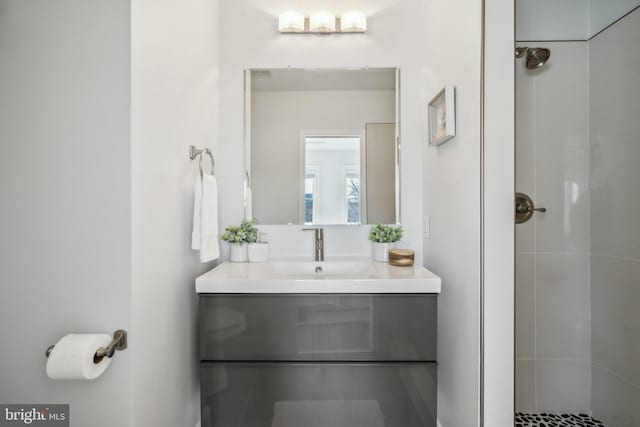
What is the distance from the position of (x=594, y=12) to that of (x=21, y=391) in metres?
2.54

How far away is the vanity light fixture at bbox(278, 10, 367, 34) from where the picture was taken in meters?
1.85

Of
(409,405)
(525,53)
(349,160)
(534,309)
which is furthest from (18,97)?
(534,309)

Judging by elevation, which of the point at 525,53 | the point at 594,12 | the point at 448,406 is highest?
the point at 594,12

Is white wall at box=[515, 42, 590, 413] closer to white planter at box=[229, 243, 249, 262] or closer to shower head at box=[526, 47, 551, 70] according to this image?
shower head at box=[526, 47, 551, 70]

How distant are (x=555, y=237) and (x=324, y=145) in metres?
1.28

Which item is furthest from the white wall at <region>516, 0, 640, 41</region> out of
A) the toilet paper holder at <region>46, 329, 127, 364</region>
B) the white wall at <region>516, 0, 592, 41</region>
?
the toilet paper holder at <region>46, 329, 127, 364</region>

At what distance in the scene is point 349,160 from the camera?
1937 mm

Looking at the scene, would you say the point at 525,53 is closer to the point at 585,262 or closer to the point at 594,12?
the point at 594,12

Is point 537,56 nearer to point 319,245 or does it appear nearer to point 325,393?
point 319,245

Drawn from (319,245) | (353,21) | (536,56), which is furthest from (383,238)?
(353,21)

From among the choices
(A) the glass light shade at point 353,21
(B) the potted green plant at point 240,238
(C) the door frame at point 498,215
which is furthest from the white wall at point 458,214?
(B) the potted green plant at point 240,238

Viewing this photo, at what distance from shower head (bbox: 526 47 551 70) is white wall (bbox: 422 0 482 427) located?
36 cm

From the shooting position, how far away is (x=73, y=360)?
86 centimetres

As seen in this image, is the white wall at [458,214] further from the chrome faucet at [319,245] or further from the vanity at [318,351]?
the chrome faucet at [319,245]
